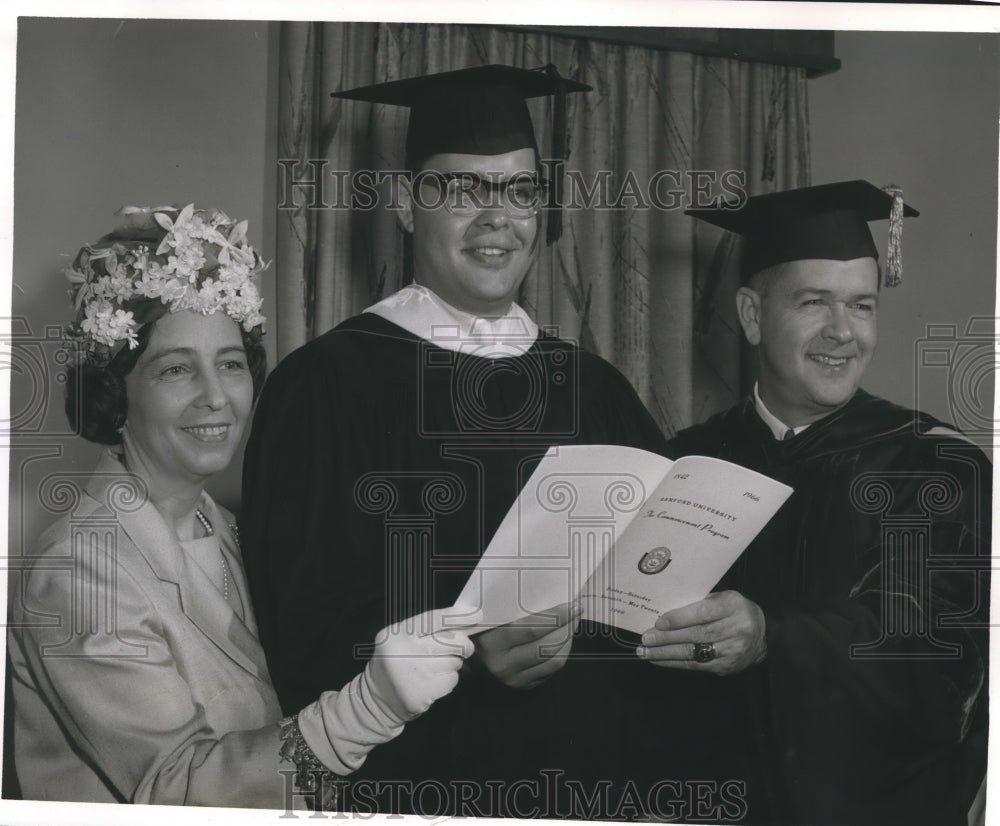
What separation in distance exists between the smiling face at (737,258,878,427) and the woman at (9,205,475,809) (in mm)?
903

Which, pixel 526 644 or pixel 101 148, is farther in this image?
pixel 101 148

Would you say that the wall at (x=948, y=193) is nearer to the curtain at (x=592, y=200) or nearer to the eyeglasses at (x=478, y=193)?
the curtain at (x=592, y=200)

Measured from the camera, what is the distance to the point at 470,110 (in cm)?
244

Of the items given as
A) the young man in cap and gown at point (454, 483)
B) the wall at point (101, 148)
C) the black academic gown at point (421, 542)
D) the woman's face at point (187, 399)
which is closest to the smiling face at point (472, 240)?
the young man in cap and gown at point (454, 483)

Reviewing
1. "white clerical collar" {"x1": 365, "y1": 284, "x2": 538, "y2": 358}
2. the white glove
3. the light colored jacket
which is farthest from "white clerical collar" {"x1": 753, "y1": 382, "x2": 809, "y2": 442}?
the light colored jacket

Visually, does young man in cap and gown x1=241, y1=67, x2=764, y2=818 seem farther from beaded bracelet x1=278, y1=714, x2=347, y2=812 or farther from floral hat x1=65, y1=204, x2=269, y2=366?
floral hat x1=65, y1=204, x2=269, y2=366

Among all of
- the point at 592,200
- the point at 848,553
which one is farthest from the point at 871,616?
the point at 592,200

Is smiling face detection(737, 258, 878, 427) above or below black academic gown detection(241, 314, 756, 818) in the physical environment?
above

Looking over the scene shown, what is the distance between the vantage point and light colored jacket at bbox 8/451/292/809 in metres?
2.41

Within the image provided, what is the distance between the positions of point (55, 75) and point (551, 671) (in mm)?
1728

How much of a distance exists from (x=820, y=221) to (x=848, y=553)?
724mm

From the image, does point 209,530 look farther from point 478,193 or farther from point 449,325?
point 478,193

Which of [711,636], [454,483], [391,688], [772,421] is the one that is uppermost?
[772,421]

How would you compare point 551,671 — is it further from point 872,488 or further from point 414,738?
point 872,488
